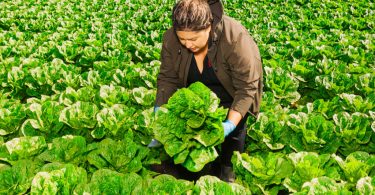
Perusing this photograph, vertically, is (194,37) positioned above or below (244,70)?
above

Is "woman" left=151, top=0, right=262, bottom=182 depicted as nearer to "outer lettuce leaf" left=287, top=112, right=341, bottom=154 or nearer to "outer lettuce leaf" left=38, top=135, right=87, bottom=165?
"outer lettuce leaf" left=38, top=135, right=87, bottom=165

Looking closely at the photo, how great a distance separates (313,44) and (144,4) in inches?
325

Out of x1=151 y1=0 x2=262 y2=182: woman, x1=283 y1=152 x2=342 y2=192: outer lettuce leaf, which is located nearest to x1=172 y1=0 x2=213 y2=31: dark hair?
x1=151 y1=0 x2=262 y2=182: woman

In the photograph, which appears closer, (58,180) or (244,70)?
(58,180)

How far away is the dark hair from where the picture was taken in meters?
2.63

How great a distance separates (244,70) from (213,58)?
0.27 meters

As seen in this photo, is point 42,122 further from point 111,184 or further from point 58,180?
point 111,184

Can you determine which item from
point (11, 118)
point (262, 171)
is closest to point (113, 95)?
point (11, 118)

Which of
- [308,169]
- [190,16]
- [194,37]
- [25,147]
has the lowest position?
[25,147]

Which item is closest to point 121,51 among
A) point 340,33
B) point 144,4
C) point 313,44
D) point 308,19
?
point 313,44

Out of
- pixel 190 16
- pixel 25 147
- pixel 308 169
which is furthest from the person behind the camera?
pixel 25 147

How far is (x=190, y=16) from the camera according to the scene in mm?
2627

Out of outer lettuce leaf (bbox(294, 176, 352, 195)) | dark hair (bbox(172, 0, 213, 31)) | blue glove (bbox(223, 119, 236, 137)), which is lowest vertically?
outer lettuce leaf (bbox(294, 176, 352, 195))

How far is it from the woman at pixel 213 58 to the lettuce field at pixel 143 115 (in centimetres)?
49
